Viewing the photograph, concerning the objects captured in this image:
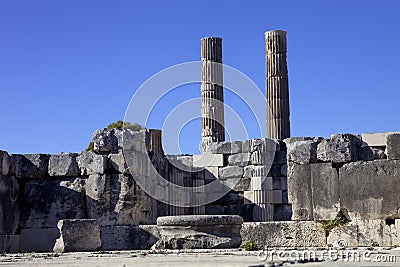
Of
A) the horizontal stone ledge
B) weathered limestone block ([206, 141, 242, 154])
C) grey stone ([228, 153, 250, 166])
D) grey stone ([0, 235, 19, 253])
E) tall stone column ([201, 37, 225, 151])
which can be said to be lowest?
grey stone ([0, 235, 19, 253])

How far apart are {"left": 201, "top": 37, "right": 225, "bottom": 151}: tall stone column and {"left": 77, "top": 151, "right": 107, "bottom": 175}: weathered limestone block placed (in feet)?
→ 31.7

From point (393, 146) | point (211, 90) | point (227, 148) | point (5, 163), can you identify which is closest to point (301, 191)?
point (393, 146)

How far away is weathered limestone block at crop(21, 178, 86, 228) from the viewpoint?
15992 mm

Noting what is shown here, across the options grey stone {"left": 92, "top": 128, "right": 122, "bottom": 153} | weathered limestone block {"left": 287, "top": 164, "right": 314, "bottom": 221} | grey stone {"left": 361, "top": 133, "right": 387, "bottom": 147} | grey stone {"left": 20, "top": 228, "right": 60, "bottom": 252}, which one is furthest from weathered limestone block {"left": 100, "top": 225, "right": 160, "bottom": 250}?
grey stone {"left": 361, "top": 133, "right": 387, "bottom": 147}

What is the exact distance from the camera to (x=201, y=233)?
44.4 ft

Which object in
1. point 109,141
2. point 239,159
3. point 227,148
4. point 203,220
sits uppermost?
point 227,148

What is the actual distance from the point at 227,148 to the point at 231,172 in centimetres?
58

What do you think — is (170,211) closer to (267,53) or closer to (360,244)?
(360,244)

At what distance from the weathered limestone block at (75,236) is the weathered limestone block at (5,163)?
7.27ft

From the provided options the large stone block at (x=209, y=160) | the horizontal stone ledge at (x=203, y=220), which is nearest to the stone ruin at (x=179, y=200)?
the horizontal stone ledge at (x=203, y=220)

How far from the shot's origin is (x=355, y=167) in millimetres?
15438

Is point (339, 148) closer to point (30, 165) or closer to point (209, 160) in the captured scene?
point (209, 160)

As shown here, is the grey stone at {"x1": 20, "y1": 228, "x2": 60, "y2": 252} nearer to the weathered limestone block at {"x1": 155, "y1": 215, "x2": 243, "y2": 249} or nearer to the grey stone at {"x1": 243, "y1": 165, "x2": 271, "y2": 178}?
the weathered limestone block at {"x1": 155, "y1": 215, "x2": 243, "y2": 249}

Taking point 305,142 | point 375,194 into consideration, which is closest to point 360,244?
point 375,194
